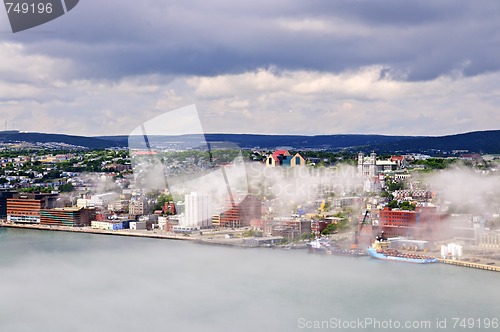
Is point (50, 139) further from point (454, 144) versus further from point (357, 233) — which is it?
point (357, 233)

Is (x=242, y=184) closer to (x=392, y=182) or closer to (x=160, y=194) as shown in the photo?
(x=160, y=194)

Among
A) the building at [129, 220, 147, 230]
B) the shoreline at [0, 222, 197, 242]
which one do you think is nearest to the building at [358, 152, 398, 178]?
the building at [129, 220, 147, 230]

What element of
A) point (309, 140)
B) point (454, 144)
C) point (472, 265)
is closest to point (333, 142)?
point (309, 140)

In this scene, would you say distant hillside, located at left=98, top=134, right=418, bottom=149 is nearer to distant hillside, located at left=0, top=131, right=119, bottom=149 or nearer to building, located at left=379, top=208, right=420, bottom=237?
distant hillside, located at left=0, top=131, right=119, bottom=149

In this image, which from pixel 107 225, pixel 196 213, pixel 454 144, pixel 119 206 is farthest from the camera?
pixel 454 144

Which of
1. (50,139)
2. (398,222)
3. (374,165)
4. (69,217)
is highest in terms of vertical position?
(50,139)

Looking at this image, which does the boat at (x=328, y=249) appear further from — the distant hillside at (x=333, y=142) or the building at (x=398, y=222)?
the distant hillside at (x=333, y=142)

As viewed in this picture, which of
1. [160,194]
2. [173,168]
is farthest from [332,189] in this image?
[173,168]

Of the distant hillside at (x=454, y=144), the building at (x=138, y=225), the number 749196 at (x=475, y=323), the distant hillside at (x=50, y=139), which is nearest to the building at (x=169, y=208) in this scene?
the building at (x=138, y=225)
